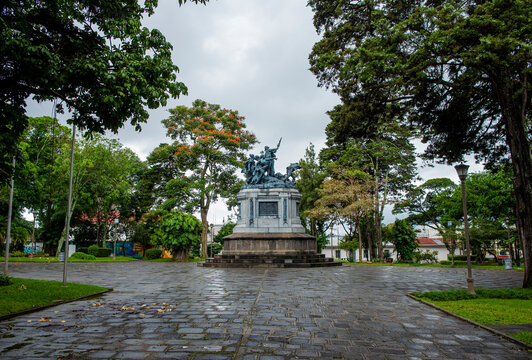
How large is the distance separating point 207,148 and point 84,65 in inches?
1021

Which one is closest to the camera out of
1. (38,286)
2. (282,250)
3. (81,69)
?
(81,69)

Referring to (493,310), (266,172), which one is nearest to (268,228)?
(266,172)

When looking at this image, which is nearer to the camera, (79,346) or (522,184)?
(79,346)

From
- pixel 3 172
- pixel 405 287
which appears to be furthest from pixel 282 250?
pixel 3 172

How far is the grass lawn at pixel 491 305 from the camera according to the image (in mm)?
5828

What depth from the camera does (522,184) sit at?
934cm

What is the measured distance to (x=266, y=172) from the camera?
23531 millimetres

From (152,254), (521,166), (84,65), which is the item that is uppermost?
(84,65)

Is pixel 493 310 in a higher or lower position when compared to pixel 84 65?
lower

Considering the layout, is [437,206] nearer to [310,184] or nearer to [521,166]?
[310,184]

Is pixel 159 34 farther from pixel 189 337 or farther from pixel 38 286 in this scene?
pixel 38 286

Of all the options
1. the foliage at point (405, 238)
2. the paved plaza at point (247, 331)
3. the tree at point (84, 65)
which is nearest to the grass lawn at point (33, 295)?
the paved plaza at point (247, 331)

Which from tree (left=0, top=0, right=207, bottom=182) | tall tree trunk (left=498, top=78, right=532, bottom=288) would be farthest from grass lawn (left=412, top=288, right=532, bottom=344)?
tree (left=0, top=0, right=207, bottom=182)

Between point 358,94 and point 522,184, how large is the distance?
17.1 ft
